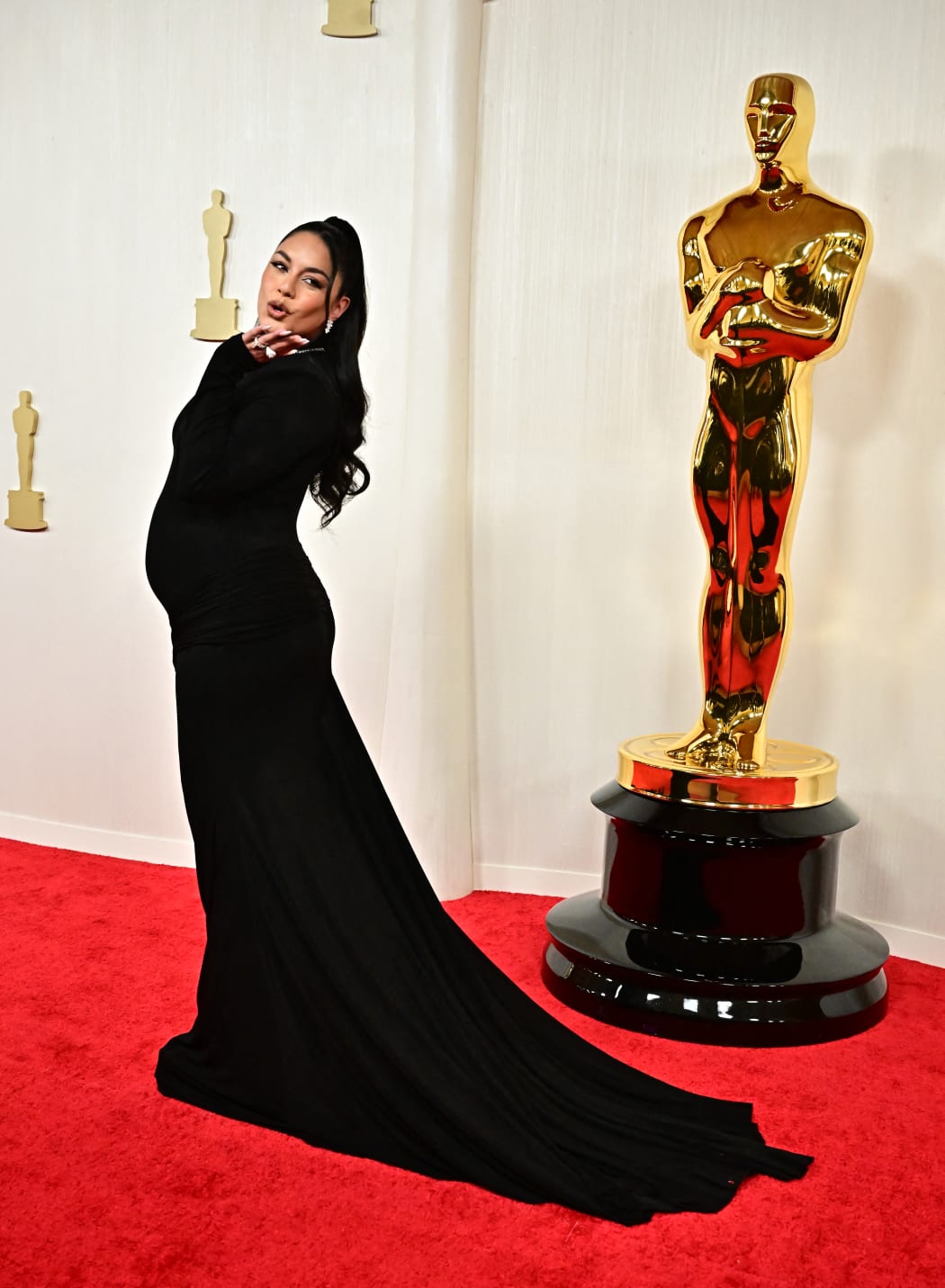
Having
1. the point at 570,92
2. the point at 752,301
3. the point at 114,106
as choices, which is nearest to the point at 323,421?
the point at 752,301

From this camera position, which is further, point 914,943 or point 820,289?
point 914,943

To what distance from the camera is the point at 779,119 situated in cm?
329

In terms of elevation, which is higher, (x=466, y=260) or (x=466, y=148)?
(x=466, y=148)

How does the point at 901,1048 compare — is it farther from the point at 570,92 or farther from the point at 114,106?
the point at 114,106

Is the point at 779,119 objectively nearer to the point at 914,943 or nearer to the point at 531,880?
the point at 914,943

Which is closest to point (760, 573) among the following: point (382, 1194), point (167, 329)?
point (382, 1194)

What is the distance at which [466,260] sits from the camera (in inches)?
173

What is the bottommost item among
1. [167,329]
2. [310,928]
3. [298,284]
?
[310,928]

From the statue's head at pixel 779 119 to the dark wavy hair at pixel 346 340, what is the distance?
1.27 meters

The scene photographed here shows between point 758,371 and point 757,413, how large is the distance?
0.35 ft

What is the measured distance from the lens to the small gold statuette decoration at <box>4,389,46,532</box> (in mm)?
4898

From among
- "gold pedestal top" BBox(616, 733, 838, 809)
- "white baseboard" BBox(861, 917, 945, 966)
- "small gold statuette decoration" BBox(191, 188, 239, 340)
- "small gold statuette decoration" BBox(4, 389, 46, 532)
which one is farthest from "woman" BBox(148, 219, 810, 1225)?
"small gold statuette decoration" BBox(4, 389, 46, 532)

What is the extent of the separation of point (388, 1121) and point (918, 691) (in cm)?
224

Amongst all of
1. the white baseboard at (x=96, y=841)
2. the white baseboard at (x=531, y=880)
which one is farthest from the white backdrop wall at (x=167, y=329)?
the white baseboard at (x=531, y=880)
